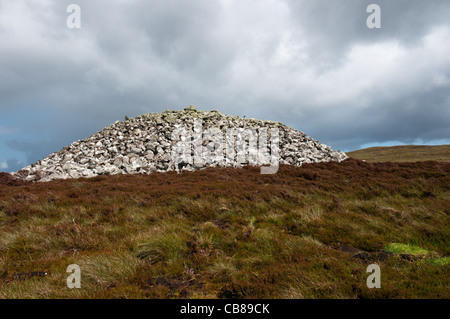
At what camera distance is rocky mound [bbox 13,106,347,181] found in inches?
829

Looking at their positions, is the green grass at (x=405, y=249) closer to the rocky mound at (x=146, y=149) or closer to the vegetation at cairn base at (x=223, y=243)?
the vegetation at cairn base at (x=223, y=243)

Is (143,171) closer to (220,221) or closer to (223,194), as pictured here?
(223,194)

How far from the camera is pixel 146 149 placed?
78.7ft

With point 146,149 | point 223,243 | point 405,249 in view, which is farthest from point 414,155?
point 223,243

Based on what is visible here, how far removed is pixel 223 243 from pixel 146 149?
19.7 metres

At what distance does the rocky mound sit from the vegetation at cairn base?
8.75 metres

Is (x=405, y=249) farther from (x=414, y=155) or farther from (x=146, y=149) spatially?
(x=414, y=155)

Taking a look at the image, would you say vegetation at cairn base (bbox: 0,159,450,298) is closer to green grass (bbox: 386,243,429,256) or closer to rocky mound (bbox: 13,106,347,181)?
green grass (bbox: 386,243,429,256)

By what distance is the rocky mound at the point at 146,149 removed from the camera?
21.1 m

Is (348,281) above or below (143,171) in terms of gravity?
below

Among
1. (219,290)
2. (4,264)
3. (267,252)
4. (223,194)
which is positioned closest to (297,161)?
(223,194)

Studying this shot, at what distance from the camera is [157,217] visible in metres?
8.66

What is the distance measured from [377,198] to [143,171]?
17681mm

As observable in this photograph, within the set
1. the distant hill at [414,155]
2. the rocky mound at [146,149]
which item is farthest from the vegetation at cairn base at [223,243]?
the distant hill at [414,155]
